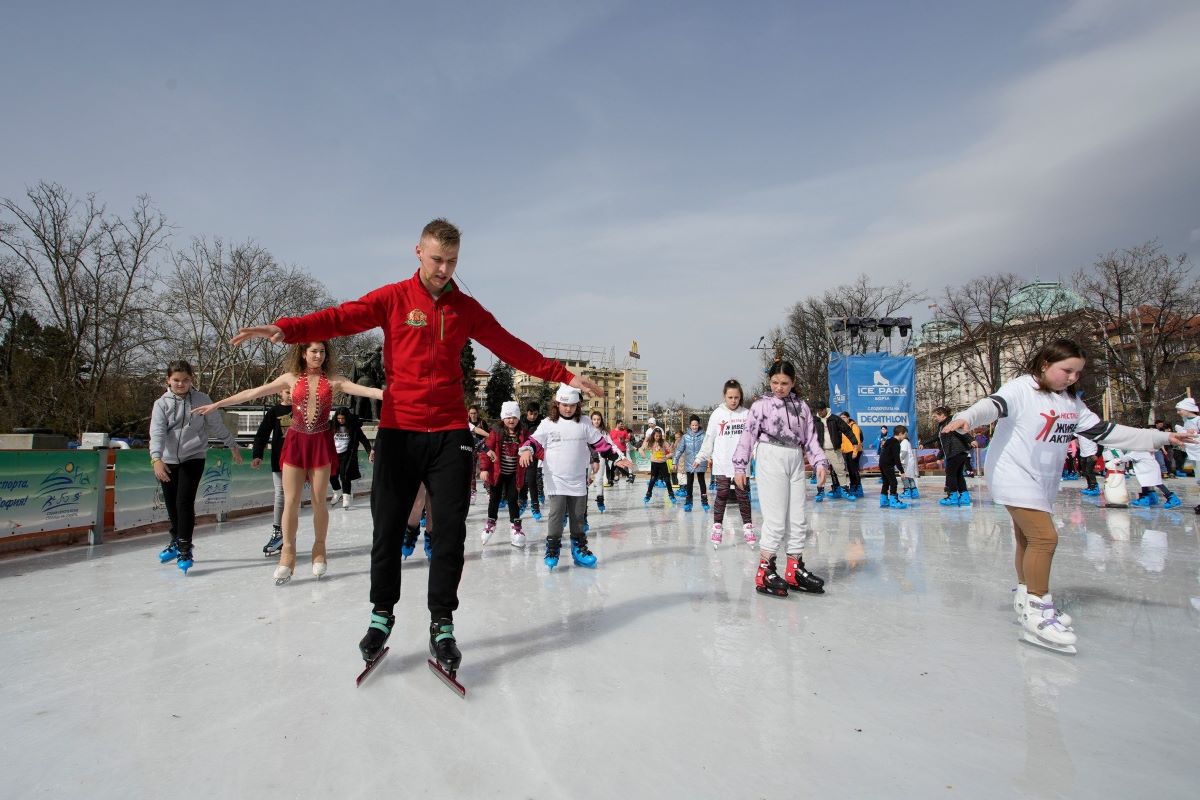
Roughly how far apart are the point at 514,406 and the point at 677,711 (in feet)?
17.8

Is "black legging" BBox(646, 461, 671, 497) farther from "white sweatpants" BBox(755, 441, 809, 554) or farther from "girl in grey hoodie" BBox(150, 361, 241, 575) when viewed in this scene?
Result: "girl in grey hoodie" BBox(150, 361, 241, 575)

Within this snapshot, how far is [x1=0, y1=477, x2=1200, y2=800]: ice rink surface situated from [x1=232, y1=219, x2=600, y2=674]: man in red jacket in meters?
0.40

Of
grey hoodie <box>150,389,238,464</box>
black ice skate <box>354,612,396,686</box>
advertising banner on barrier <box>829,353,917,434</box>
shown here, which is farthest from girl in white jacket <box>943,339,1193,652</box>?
advertising banner on barrier <box>829,353,917,434</box>

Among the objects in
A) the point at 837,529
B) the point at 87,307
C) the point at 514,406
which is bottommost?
the point at 837,529

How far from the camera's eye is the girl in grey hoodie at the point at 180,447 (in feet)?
17.4

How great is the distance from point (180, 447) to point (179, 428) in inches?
6.4

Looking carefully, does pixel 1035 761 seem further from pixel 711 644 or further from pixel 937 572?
pixel 937 572

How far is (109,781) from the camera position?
1.91 meters

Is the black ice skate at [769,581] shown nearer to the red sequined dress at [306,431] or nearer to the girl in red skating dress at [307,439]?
the girl in red skating dress at [307,439]

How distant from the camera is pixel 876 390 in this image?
18625 mm

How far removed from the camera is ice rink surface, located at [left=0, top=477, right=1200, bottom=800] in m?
1.92

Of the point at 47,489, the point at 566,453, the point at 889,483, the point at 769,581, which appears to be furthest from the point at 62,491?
the point at 889,483

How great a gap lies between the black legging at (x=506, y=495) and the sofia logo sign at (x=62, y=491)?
4.35 m

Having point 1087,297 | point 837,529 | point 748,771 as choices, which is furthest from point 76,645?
point 1087,297
